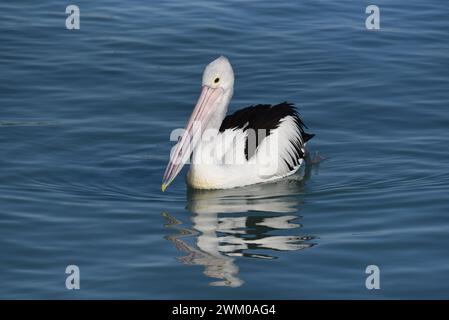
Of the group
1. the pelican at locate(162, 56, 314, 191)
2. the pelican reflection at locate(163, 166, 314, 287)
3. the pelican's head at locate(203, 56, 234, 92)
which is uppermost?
the pelican's head at locate(203, 56, 234, 92)

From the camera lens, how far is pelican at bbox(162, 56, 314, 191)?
1098 centimetres

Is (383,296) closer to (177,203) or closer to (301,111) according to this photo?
(177,203)

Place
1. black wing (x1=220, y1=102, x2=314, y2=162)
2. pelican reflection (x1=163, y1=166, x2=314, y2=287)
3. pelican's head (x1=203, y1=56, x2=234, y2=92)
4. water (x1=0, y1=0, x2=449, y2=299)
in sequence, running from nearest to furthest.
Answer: water (x1=0, y1=0, x2=449, y2=299) → pelican reflection (x1=163, y1=166, x2=314, y2=287) → pelican's head (x1=203, y1=56, x2=234, y2=92) → black wing (x1=220, y1=102, x2=314, y2=162)

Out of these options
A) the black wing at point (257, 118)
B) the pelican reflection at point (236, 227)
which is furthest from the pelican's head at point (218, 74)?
the pelican reflection at point (236, 227)

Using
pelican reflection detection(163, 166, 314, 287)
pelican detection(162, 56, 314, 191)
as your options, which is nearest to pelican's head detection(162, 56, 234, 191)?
pelican detection(162, 56, 314, 191)

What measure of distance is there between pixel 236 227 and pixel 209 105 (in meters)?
1.62

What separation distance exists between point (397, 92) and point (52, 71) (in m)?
4.17

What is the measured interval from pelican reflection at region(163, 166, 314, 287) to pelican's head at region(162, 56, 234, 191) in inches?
18.0

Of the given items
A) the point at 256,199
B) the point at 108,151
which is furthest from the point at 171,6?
the point at 256,199

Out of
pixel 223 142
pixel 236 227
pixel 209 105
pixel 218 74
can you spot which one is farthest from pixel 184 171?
pixel 236 227

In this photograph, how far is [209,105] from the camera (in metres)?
11.1

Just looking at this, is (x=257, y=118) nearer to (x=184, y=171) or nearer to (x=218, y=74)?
(x=218, y=74)

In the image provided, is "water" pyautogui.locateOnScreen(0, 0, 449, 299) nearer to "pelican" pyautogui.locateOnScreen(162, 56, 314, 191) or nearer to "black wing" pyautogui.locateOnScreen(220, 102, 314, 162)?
"pelican" pyautogui.locateOnScreen(162, 56, 314, 191)

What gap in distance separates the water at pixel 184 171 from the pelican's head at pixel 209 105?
466 mm
